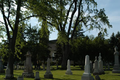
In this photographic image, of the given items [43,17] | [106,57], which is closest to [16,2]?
[43,17]

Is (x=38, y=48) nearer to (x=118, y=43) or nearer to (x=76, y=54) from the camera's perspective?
(x=76, y=54)

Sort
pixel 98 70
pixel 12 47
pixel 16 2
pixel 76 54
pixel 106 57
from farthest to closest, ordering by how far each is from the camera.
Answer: pixel 106 57 < pixel 76 54 < pixel 98 70 < pixel 12 47 < pixel 16 2

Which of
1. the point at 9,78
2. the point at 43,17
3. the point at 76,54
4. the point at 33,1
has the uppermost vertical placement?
the point at 33,1

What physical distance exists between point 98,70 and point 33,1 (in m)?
9.89

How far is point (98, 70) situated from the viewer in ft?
60.5

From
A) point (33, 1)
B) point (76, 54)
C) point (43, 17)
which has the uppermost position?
point (33, 1)

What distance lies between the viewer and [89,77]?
9.91 m

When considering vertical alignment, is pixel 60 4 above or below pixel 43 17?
above

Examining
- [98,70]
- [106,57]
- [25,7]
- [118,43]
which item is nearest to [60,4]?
[25,7]

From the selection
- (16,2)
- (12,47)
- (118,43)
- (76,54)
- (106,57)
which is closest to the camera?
(16,2)

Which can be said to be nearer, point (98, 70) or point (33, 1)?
point (33, 1)

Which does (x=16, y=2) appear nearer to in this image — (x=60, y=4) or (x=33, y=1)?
(x=33, y=1)

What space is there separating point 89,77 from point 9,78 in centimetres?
844

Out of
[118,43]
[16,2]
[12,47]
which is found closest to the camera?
[16,2]
